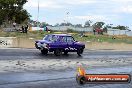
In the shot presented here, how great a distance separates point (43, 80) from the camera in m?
13.3

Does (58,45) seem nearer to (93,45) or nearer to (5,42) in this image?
(5,42)

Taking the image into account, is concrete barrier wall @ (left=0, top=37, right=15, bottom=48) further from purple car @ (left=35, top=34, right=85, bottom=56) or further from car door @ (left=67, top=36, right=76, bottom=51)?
car door @ (left=67, top=36, right=76, bottom=51)

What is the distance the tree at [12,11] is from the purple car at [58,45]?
140 feet

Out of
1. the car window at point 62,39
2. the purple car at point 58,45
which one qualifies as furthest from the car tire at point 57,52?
the car window at point 62,39

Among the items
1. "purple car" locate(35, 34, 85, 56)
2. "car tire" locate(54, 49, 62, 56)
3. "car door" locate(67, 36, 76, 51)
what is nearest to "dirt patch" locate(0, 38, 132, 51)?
"purple car" locate(35, 34, 85, 56)

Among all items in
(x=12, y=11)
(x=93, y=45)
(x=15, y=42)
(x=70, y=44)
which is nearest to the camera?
(x=70, y=44)

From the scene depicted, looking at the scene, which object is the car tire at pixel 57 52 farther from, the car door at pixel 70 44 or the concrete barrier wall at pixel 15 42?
the concrete barrier wall at pixel 15 42

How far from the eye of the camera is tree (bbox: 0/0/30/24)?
69.9 metres

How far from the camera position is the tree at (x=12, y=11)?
229 feet

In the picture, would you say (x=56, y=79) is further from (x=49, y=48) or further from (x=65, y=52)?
(x=65, y=52)

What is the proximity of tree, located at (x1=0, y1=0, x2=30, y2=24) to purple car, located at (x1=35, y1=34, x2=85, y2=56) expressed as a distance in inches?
1683

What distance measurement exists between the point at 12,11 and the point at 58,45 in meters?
45.4

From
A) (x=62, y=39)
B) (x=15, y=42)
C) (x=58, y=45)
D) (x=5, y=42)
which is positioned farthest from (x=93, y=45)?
(x=58, y=45)

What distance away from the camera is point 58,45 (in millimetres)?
26938
